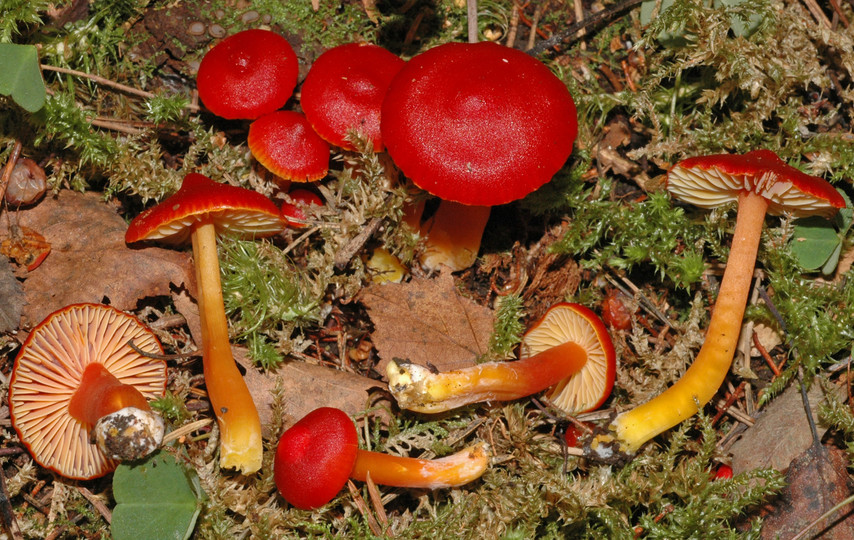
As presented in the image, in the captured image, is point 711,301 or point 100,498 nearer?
point 100,498

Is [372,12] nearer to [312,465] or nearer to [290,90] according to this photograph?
[290,90]

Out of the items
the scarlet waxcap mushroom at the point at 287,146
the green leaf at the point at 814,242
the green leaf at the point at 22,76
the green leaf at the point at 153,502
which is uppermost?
the green leaf at the point at 22,76

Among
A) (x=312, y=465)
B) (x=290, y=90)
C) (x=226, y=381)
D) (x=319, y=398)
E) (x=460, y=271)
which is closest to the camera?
(x=312, y=465)

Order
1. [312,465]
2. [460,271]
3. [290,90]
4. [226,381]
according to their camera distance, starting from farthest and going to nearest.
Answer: [460,271] < [290,90] < [226,381] < [312,465]

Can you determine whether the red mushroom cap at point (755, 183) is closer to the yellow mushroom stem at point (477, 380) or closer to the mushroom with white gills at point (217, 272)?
the yellow mushroom stem at point (477, 380)

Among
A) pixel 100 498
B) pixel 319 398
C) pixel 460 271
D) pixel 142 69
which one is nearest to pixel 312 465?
pixel 319 398

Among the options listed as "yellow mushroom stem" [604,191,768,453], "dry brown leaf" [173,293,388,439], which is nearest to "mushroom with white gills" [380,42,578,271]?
"yellow mushroom stem" [604,191,768,453]

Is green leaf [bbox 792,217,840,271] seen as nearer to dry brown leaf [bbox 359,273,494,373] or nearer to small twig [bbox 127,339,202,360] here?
dry brown leaf [bbox 359,273,494,373]

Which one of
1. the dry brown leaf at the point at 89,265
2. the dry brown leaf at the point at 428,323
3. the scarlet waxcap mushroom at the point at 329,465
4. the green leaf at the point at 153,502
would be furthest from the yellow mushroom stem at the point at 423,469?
the dry brown leaf at the point at 89,265

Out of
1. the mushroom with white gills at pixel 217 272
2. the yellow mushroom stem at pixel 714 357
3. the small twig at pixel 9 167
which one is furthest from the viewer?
the small twig at pixel 9 167
